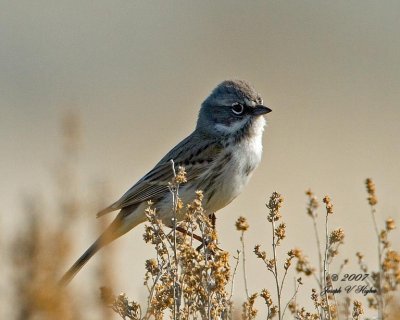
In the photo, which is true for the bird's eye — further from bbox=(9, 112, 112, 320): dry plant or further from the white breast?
bbox=(9, 112, 112, 320): dry plant

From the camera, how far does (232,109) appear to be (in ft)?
27.7

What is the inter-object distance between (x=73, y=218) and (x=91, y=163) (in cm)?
1257

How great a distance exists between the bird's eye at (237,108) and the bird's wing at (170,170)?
36cm

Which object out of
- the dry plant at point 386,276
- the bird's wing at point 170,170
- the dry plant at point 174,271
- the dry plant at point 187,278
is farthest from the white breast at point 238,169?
the dry plant at point 386,276

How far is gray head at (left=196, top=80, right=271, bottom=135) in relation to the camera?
828 centimetres

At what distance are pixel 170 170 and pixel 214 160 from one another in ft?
1.49

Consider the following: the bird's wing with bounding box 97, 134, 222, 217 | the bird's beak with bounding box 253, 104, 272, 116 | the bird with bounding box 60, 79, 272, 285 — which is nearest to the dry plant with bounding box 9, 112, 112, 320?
the bird with bounding box 60, 79, 272, 285

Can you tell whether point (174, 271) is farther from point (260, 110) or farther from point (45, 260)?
point (260, 110)

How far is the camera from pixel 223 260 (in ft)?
16.3

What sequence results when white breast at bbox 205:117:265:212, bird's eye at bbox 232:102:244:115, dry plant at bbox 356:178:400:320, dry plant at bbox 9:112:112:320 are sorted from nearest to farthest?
dry plant at bbox 9:112:112:320 → dry plant at bbox 356:178:400:320 → white breast at bbox 205:117:265:212 → bird's eye at bbox 232:102:244:115

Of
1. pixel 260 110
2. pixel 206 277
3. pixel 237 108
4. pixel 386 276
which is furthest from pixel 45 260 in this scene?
pixel 237 108

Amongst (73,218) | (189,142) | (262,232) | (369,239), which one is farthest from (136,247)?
(73,218)

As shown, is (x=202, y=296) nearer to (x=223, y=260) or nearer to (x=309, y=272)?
(x=223, y=260)

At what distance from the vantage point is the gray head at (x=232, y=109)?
8.28 meters
